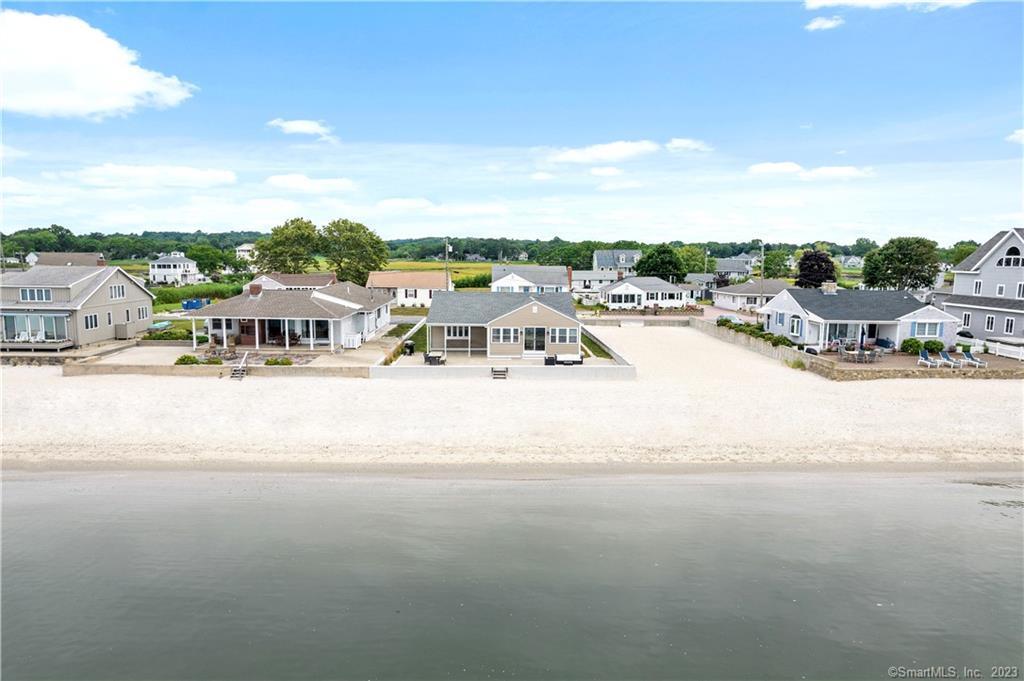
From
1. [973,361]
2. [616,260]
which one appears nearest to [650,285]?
[616,260]

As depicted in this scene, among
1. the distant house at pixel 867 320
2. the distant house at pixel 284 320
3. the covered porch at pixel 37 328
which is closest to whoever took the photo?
the distant house at pixel 284 320

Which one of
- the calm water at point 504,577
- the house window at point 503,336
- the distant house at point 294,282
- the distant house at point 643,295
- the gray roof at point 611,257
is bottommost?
the calm water at point 504,577

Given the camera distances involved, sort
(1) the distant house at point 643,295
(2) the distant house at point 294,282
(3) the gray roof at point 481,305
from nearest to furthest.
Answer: (3) the gray roof at point 481,305
(2) the distant house at point 294,282
(1) the distant house at point 643,295


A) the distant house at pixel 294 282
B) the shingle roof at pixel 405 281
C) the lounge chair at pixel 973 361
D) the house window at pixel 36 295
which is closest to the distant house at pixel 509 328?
the lounge chair at pixel 973 361

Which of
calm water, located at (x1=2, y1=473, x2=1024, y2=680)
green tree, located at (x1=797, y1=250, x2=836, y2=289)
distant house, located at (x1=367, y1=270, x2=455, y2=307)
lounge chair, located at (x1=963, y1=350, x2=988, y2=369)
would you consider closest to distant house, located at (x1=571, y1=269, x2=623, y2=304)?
green tree, located at (x1=797, y1=250, x2=836, y2=289)

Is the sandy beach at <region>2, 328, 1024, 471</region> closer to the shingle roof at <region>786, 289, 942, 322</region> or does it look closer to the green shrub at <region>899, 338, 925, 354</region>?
the green shrub at <region>899, 338, 925, 354</region>

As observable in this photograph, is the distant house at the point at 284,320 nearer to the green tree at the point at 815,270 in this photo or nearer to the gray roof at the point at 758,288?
the gray roof at the point at 758,288

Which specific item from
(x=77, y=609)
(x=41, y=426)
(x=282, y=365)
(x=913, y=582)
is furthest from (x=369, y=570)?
(x=282, y=365)
